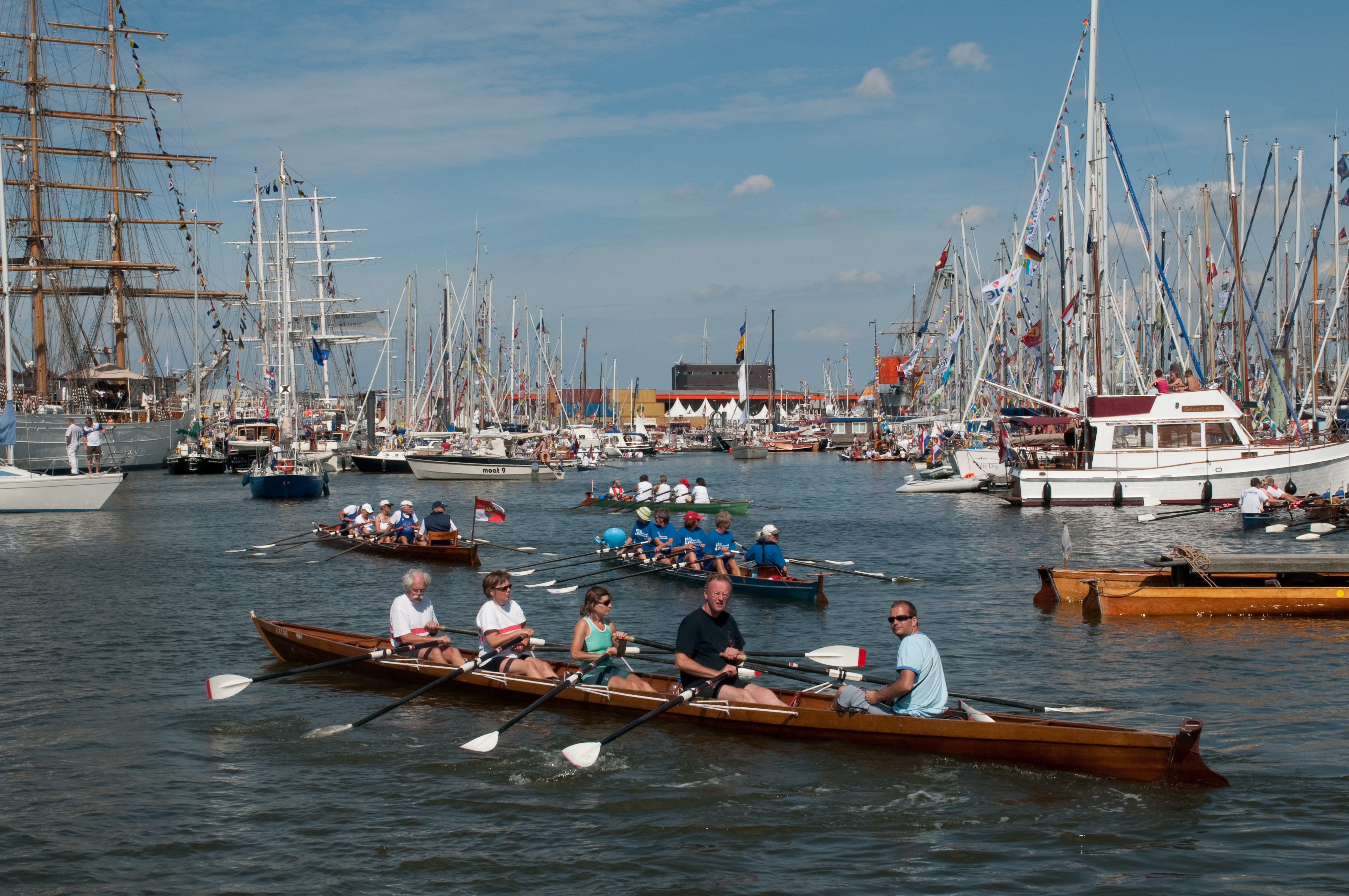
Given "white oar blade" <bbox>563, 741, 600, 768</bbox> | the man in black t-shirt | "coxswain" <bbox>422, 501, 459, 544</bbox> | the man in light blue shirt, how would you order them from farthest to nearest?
"coxswain" <bbox>422, 501, 459, 544</bbox>, the man in black t-shirt, "white oar blade" <bbox>563, 741, 600, 768</bbox>, the man in light blue shirt

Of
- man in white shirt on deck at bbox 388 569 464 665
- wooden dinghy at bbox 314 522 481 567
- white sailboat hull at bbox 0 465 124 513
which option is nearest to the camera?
man in white shirt on deck at bbox 388 569 464 665

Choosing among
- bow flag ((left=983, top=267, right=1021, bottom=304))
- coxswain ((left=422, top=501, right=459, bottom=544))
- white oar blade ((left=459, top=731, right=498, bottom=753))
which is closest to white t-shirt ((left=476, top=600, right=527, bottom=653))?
white oar blade ((left=459, top=731, right=498, bottom=753))

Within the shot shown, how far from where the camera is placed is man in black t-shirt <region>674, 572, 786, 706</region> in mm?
12469

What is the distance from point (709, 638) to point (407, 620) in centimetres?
502

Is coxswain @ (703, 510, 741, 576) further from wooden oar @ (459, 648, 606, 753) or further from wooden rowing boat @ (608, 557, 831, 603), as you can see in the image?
wooden oar @ (459, 648, 606, 753)

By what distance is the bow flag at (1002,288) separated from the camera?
48000 mm

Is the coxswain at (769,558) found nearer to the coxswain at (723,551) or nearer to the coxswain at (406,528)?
the coxswain at (723,551)

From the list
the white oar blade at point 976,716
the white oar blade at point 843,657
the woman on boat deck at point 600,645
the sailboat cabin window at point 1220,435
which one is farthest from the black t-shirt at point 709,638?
the sailboat cabin window at point 1220,435

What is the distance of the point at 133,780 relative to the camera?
12297 mm

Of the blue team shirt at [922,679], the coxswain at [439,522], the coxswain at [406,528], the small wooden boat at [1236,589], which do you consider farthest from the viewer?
the coxswain at [406,528]

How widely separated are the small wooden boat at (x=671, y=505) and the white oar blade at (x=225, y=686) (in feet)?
74.8

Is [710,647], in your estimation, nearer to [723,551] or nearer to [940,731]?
[940,731]

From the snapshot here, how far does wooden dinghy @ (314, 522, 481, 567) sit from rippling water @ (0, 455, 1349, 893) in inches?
230

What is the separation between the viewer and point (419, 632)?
50.6 ft
